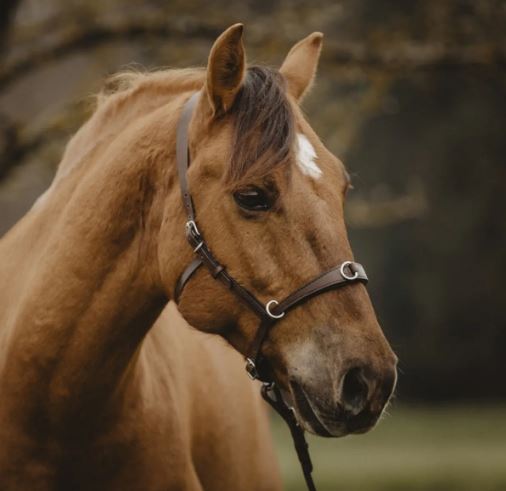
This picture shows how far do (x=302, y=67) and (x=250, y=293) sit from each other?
114 centimetres

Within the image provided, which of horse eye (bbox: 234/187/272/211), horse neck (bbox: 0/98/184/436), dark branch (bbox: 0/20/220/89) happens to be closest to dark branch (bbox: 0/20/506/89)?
dark branch (bbox: 0/20/220/89)

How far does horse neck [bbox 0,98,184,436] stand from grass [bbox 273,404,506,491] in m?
8.56

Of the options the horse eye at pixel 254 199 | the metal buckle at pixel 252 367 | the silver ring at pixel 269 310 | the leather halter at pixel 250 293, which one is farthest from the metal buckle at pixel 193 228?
the metal buckle at pixel 252 367

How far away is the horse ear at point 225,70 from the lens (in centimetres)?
319

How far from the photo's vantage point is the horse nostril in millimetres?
2921

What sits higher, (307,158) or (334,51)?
(307,158)

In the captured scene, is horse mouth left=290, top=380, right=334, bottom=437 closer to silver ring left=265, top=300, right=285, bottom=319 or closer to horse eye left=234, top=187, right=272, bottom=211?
silver ring left=265, top=300, right=285, bottom=319

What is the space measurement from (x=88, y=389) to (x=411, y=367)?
886 inches

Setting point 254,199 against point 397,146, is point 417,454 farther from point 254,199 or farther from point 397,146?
point 254,199

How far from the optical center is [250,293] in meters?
3.17

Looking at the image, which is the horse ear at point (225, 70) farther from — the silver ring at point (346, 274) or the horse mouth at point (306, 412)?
the horse mouth at point (306, 412)

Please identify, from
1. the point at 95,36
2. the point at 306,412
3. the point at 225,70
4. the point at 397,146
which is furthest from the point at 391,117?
the point at 306,412

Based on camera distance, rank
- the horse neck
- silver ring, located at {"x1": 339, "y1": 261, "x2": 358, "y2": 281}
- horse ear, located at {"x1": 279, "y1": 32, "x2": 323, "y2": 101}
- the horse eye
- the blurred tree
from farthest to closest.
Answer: the blurred tree → horse ear, located at {"x1": 279, "y1": 32, "x2": 323, "y2": 101} → the horse neck → the horse eye → silver ring, located at {"x1": 339, "y1": 261, "x2": 358, "y2": 281}

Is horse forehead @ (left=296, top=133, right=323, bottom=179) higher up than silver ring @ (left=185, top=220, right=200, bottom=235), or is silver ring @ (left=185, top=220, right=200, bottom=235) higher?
horse forehead @ (left=296, top=133, right=323, bottom=179)
